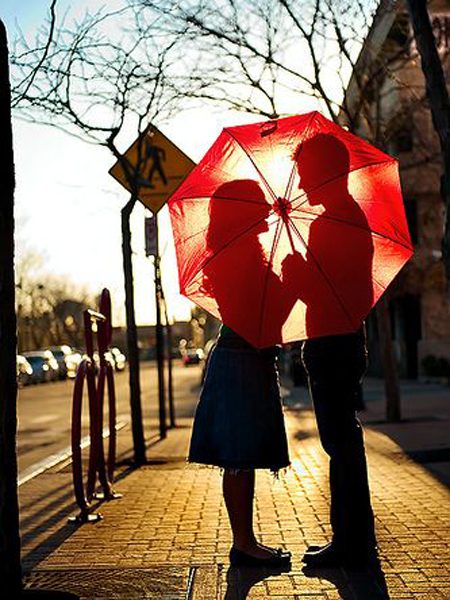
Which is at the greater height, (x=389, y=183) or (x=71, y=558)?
(x=389, y=183)

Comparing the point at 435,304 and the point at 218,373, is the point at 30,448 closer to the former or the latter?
the point at 218,373

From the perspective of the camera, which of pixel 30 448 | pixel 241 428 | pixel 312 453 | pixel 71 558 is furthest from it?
pixel 30 448

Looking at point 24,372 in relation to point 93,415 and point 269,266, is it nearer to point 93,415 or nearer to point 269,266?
point 93,415

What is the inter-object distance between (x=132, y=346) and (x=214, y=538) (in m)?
5.35

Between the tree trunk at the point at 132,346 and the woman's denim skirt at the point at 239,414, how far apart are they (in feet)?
19.2

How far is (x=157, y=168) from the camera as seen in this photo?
12.6 metres

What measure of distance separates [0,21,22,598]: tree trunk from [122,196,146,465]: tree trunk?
6.78 m

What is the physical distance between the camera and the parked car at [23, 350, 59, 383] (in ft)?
163

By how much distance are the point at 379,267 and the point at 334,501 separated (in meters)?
1.28

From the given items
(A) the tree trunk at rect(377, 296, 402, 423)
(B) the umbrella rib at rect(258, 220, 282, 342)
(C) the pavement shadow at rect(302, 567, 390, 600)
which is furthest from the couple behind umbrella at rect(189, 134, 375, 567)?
(A) the tree trunk at rect(377, 296, 402, 423)

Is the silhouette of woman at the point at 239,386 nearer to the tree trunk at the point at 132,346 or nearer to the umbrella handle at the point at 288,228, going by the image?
the umbrella handle at the point at 288,228

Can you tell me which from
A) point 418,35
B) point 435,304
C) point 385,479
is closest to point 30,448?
point 385,479

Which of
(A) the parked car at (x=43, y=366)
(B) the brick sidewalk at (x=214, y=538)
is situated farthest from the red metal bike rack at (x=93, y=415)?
(A) the parked car at (x=43, y=366)

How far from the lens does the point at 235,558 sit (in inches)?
245
